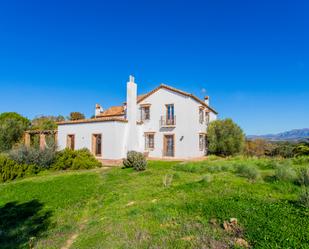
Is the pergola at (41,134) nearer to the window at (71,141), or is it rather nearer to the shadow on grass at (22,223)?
the window at (71,141)

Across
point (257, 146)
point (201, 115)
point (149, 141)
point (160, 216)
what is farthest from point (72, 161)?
point (257, 146)

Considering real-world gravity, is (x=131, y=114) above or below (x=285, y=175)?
above

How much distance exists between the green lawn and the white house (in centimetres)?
886

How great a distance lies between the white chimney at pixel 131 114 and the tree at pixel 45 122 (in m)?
12.0

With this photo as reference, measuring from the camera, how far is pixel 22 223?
21.8 feet

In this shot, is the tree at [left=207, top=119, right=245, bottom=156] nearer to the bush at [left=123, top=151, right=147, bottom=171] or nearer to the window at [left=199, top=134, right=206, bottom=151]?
the window at [left=199, top=134, right=206, bottom=151]

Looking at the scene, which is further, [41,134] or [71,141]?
[41,134]

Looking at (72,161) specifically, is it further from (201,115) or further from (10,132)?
(10,132)

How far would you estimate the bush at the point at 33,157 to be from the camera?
14625mm

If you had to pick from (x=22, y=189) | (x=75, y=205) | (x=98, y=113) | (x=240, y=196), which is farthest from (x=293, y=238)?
(x=98, y=113)

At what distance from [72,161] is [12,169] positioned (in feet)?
11.9

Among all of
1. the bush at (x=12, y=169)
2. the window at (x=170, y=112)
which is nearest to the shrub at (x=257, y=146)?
the window at (x=170, y=112)

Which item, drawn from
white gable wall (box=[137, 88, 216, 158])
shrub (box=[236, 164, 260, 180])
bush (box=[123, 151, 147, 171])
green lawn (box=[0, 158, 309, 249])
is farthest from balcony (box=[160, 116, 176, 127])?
shrub (box=[236, 164, 260, 180])

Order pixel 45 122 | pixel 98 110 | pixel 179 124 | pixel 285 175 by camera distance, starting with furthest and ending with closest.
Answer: pixel 45 122, pixel 98 110, pixel 179 124, pixel 285 175
